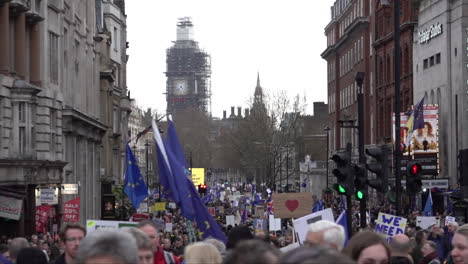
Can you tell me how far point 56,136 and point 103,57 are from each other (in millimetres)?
25964

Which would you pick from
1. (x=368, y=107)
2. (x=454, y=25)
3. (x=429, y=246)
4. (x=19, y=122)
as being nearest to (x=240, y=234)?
(x=429, y=246)

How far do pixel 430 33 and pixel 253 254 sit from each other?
66.5 meters

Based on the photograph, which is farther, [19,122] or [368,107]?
[368,107]

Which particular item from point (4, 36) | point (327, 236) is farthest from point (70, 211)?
point (327, 236)

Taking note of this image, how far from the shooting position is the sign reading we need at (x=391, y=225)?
66.2 feet

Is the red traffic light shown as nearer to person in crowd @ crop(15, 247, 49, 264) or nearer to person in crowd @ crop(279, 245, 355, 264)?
person in crowd @ crop(15, 247, 49, 264)

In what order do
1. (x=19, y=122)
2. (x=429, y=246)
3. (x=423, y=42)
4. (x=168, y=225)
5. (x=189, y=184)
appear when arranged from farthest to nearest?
(x=423, y=42) → (x=168, y=225) → (x=19, y=122) → (x=189, y=184) → (x=429, y=246)

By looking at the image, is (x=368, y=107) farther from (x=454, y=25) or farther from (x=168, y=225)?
(x=168, y=225)

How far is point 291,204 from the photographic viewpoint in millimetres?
31516

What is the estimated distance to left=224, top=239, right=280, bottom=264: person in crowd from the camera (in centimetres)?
542

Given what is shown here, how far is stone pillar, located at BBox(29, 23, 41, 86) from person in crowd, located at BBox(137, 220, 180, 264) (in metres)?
27.5

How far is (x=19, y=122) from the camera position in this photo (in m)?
36.6

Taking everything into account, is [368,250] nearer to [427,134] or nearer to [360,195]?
[360,195]

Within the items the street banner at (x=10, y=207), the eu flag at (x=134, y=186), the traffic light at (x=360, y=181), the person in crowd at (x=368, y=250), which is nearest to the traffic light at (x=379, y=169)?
the traffic light at (x=360, y=181)
